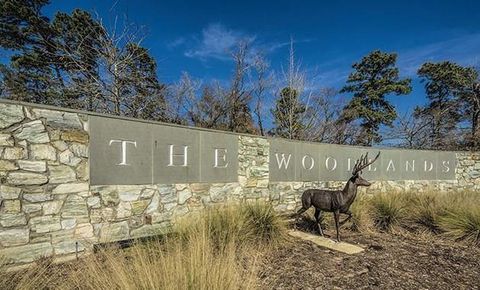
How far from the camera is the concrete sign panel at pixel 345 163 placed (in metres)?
8.77

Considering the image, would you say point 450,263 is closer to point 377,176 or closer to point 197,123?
point 377,176

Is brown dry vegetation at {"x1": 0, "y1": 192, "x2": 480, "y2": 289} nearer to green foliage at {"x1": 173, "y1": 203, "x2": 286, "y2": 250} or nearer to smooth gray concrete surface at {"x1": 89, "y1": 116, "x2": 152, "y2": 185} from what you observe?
green foliage at {"x1": 173, "y1": 203, "x2": 286, "y2": 250}

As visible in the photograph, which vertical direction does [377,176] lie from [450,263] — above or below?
above

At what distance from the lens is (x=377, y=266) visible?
479 cm

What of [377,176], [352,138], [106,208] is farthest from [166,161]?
[352,138]

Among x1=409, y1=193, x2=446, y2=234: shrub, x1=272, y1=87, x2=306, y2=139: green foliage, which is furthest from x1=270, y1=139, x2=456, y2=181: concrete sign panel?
x1=272, y1=87, x2=306, y2=139: green foliage

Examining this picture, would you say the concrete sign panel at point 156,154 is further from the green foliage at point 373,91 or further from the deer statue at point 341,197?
the green foliage at point 373,91

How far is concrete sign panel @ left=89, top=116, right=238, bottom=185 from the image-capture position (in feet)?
17.2

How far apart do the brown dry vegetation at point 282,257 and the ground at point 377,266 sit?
0.04 ft

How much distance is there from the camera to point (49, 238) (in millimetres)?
4641

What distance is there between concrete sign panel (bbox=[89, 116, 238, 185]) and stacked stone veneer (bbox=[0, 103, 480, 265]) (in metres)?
0.17

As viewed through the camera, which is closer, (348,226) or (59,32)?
(348,226)

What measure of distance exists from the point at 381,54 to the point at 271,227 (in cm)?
2131

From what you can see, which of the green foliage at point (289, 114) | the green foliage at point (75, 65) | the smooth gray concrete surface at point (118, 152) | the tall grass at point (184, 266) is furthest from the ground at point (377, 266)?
the green foliage at point (289, 114)
